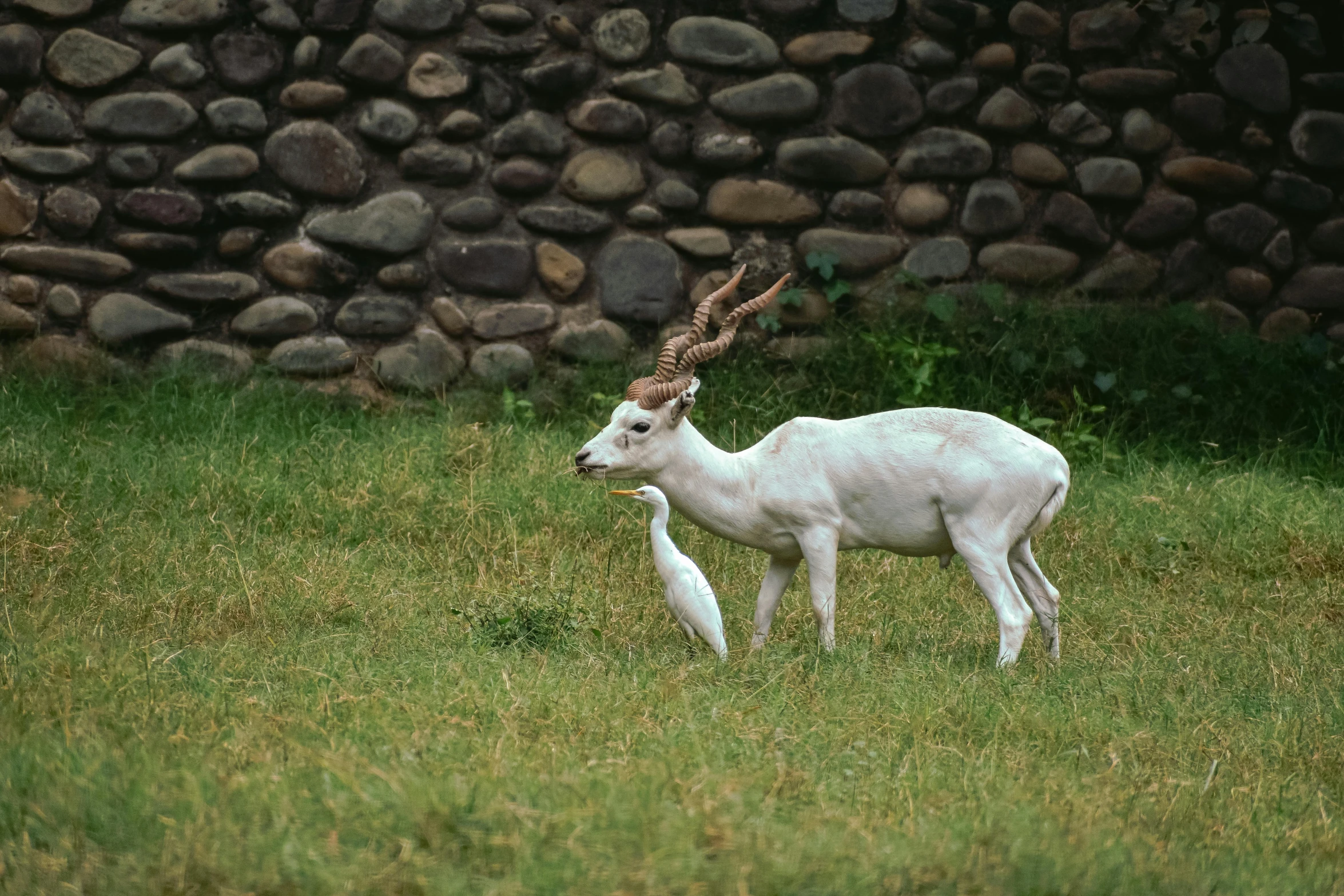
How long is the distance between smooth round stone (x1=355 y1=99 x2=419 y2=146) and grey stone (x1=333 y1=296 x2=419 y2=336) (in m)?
0.85

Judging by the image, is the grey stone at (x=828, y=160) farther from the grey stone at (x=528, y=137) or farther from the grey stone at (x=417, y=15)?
the grey stone at (x=417, y=15)

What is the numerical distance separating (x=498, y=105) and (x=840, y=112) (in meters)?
1.89

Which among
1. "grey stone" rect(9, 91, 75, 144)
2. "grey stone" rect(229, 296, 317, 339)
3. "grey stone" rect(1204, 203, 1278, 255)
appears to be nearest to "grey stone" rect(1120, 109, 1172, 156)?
"grey stone" rect(1204, 203, 1278, 255)

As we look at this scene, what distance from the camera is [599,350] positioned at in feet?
24.6

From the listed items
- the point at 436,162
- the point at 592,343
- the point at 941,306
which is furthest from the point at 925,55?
the point at 436,162

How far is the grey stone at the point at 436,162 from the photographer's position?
24.0ft

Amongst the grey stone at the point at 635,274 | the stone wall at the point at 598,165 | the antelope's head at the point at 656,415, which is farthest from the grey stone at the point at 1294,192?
the antelope's head at the point at 656,415

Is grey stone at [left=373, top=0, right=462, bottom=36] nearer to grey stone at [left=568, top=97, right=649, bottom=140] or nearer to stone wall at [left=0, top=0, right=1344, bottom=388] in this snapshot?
stone wall at [left=0, top=0, right=1344, bottom=388]

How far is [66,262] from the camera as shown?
7168 mm

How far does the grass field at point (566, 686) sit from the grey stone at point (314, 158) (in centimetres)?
117

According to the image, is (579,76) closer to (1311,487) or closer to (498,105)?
(498,105)

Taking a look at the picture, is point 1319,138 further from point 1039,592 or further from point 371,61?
point 371,61

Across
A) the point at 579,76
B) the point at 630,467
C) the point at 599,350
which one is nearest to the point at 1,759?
the point at 630,467

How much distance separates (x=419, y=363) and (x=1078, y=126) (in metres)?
3.93
